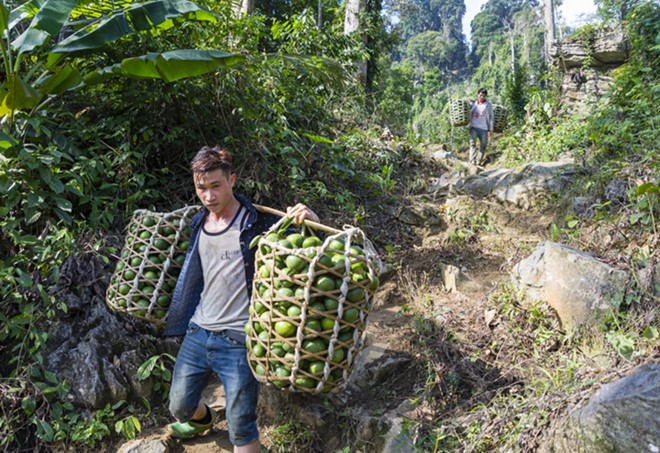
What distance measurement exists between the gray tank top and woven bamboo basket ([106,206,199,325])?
257mm

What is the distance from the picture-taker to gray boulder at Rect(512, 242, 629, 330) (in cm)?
310

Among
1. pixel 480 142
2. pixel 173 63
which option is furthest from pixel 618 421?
pixel 480 142

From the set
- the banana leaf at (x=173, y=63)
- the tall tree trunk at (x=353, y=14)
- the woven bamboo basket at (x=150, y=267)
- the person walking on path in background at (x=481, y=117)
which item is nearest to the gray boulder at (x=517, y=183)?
the person walking on path in background at (x=481, y=117)

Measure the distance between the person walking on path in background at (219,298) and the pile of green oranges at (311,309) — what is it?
1.05 feet

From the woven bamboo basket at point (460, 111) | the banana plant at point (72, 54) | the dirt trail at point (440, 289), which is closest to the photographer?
the dirt trail at point (440, 289)

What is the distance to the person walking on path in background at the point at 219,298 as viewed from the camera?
2389 mm

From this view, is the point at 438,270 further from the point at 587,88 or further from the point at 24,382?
the point at 587,88

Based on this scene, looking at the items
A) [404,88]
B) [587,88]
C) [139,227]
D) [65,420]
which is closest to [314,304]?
[139,227]

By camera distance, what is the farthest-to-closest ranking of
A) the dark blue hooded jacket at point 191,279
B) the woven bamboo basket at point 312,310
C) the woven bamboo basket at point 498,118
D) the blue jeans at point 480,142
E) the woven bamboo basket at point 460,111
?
the woven bamboo basket at point 498,118 → the blue jeans at point 480,142 → the woven bamboo basket at point 460,111 → the dark blue hooded jacket at point 191,279 → the woven bamboo basket at point 312,310

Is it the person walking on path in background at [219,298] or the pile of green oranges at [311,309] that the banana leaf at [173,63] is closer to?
the person walking on path in background at [219,298]

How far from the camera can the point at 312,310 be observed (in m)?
1.92

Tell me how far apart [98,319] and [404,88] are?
58.7 ft

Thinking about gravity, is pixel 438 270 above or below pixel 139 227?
below

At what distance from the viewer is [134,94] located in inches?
157
